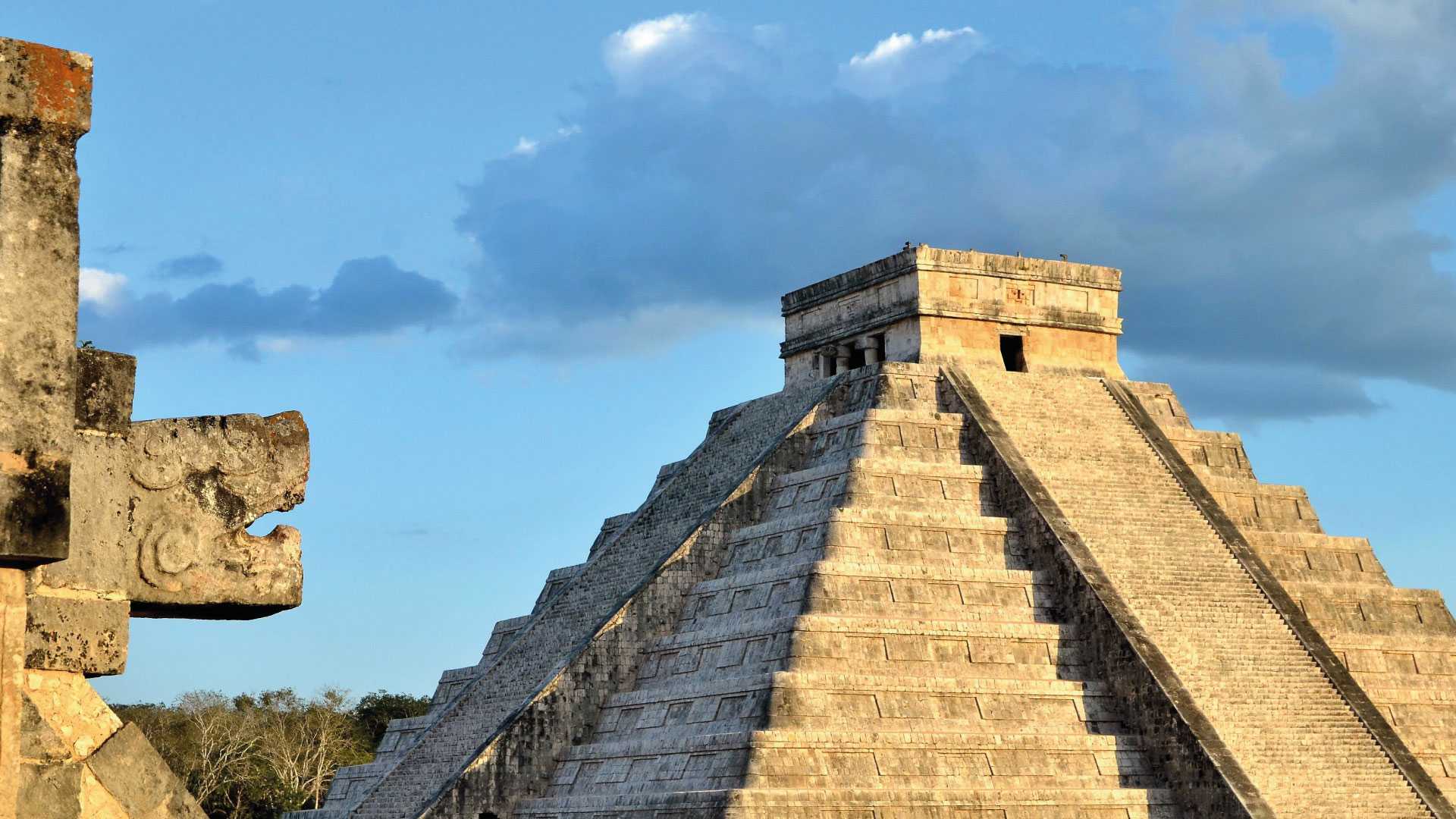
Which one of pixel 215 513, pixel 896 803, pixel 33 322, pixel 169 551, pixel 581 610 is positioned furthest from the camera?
pixel 581 610

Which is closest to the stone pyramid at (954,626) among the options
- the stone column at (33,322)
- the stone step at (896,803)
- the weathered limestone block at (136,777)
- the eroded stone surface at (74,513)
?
the stone step at (896,803)

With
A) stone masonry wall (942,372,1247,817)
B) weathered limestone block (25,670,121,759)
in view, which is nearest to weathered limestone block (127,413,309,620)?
weathered limestone block (25,670,121,759)

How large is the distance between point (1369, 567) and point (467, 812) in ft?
48.1

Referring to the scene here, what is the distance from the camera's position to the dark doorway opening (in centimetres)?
3127

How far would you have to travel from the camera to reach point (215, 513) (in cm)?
465

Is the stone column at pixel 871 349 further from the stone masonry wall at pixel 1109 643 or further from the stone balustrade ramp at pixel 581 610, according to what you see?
the stone masonry wall at pixel 1109 643

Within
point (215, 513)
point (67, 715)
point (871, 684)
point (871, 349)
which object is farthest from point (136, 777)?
point (871, 349)

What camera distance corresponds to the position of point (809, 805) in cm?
2180

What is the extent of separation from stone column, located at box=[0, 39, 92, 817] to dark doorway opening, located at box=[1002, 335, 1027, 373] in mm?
27443

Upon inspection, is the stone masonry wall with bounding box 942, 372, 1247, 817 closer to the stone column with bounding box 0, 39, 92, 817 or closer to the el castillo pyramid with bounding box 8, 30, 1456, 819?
the el castillo pyramid with bounding box 8, 30, 1456, 819

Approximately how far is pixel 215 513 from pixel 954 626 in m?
20.7

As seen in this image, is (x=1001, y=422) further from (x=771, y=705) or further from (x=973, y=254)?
(x=771, y=705)

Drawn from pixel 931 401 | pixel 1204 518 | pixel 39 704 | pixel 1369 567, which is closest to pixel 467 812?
pixel 931 401

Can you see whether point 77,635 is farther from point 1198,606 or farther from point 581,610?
point 581,610
